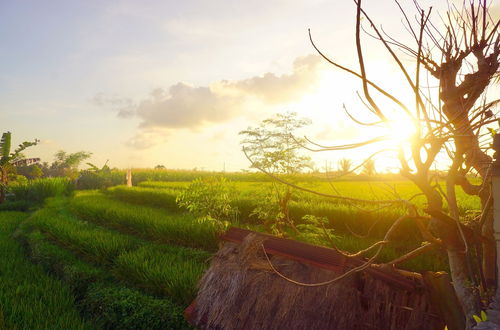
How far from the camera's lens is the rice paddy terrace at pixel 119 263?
6324 mm

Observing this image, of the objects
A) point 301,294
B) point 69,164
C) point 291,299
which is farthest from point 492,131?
point 69,164

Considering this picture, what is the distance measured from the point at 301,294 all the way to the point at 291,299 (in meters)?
0.12

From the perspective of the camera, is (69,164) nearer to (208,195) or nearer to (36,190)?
(36,190)

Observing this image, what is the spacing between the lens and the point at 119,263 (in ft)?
26.7

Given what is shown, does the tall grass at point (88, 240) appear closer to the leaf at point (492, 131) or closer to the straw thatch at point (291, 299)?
the straw thatch at point (291, 299)

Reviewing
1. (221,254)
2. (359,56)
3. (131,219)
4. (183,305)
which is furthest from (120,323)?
(131,219)

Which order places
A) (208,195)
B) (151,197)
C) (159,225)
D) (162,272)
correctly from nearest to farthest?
1. (162,272)
2. (208,195)
3. (159,225)
4. (151,197)

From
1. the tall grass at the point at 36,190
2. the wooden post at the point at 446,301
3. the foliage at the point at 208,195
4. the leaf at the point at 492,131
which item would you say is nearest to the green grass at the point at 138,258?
the foliage at the point at 208,195

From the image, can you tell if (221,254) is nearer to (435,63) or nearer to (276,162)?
(435,63)

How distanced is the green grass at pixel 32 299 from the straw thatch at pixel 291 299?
8.55ft

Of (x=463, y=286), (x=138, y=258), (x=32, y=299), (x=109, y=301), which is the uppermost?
(x=463, y=286)

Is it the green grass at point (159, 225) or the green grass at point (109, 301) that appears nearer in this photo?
the green grass at point (109, 301)

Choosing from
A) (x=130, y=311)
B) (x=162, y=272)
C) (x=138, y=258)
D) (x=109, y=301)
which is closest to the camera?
(x=130, y=311)

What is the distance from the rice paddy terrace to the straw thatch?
82 cm
